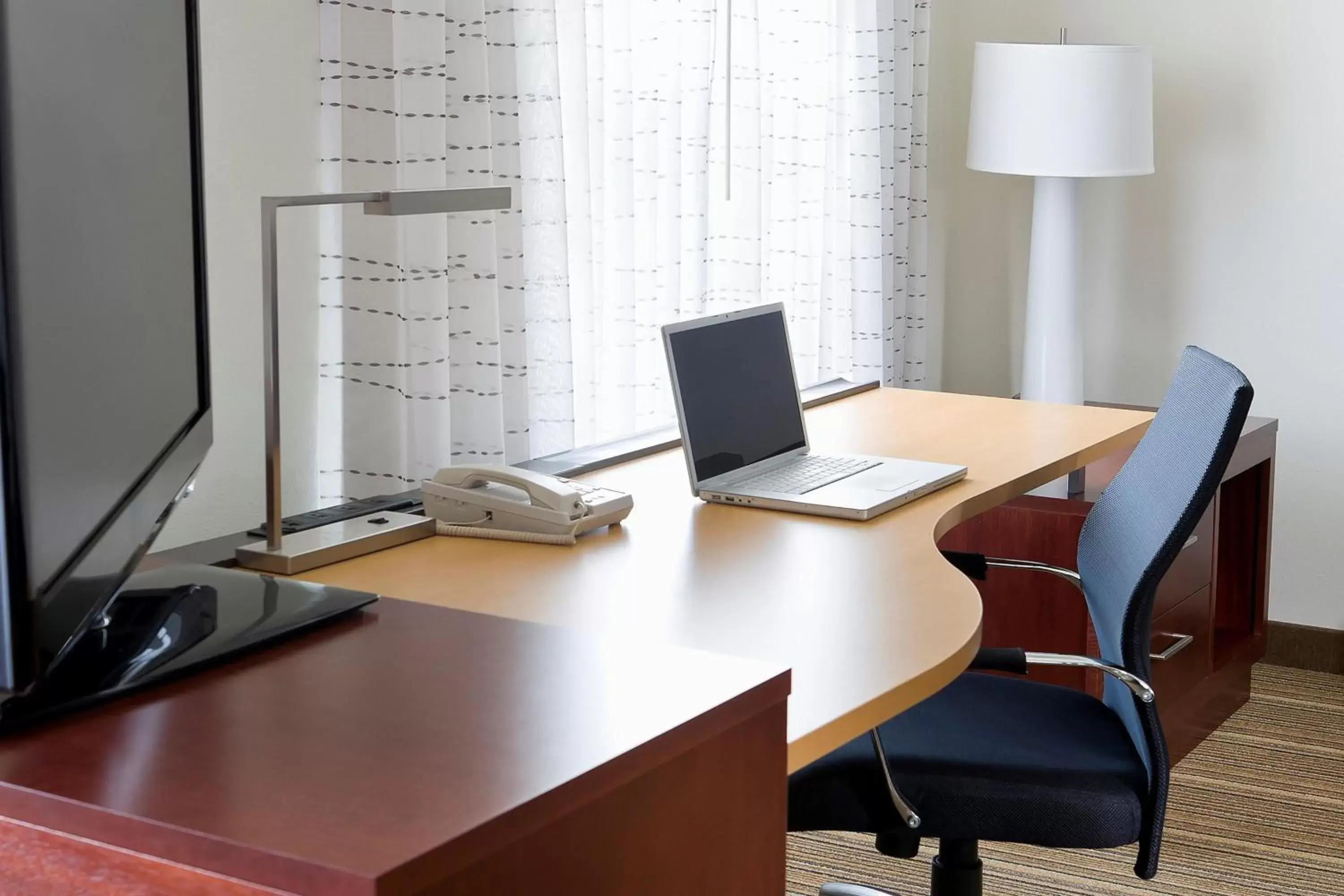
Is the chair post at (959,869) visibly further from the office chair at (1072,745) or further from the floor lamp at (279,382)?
the floor lamp at (279,382)

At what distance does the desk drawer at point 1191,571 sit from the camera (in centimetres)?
309

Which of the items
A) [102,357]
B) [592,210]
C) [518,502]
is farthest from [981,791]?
[592,210]

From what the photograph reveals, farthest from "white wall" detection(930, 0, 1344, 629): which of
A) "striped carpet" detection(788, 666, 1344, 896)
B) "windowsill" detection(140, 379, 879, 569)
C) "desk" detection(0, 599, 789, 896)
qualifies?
"desk" detection(0, 599, 789, 896)

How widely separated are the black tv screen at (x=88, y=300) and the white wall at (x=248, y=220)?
748 millimetres

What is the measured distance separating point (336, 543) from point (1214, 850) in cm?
191

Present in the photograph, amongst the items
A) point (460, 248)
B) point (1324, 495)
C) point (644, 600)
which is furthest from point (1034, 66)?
point (644, 600)

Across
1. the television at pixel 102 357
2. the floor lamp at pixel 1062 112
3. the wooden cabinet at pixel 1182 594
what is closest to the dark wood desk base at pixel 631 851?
the television at pixel 102 357

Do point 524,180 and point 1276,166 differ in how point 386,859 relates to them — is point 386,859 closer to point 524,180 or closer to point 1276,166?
point 524,180

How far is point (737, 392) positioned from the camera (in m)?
2.25

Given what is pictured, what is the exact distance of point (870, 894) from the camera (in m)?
2.48

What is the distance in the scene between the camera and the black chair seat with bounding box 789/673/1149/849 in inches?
68.3

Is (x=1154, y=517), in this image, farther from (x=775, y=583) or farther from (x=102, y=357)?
(x=102, y=357)

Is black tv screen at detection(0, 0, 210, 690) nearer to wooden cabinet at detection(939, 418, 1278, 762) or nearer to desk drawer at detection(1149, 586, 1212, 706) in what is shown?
wooden cabinet at detection(939, 418, 1278, 762)

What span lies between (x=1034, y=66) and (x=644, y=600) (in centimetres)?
225
